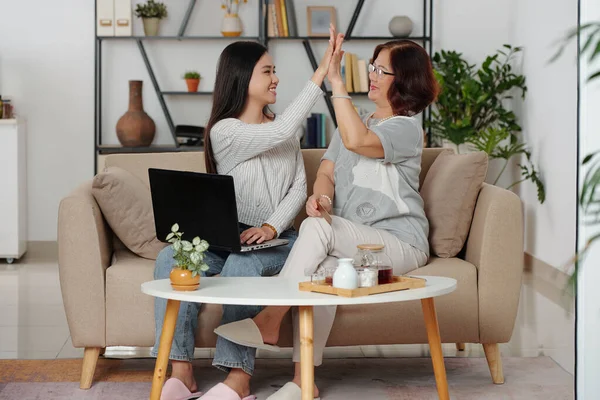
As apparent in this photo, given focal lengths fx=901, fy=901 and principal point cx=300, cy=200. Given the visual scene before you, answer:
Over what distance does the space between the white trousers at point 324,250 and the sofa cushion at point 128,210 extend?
0.64 metres

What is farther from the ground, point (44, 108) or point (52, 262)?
point (44, 108)

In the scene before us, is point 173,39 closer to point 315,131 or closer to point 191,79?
point 191,79

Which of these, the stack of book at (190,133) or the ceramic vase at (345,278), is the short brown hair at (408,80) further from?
the stack of book at (190,133)

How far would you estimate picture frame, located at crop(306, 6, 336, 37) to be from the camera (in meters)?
6.12

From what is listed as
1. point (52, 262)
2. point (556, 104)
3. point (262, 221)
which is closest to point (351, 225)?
point (262, 221)

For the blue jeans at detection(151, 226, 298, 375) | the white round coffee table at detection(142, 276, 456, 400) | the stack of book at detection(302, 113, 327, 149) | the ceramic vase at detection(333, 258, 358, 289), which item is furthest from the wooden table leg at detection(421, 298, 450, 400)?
A: the stack of book at detection(302, 113, 327, 149)

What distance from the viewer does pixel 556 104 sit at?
502cm

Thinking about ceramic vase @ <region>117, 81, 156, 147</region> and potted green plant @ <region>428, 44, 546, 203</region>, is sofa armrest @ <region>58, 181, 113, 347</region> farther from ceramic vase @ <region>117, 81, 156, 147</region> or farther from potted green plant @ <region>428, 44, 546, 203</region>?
potted green plant @ <region>428, 44, 546, 203</region>

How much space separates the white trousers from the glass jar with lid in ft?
0.84

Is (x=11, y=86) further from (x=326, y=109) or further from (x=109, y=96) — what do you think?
(x=326, y=109)

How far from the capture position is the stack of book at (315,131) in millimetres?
6020

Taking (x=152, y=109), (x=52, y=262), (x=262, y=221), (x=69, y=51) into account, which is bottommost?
(x=52, y=262)

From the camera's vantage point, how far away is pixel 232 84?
3150 millimetres

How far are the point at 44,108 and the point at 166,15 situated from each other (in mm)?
1043
